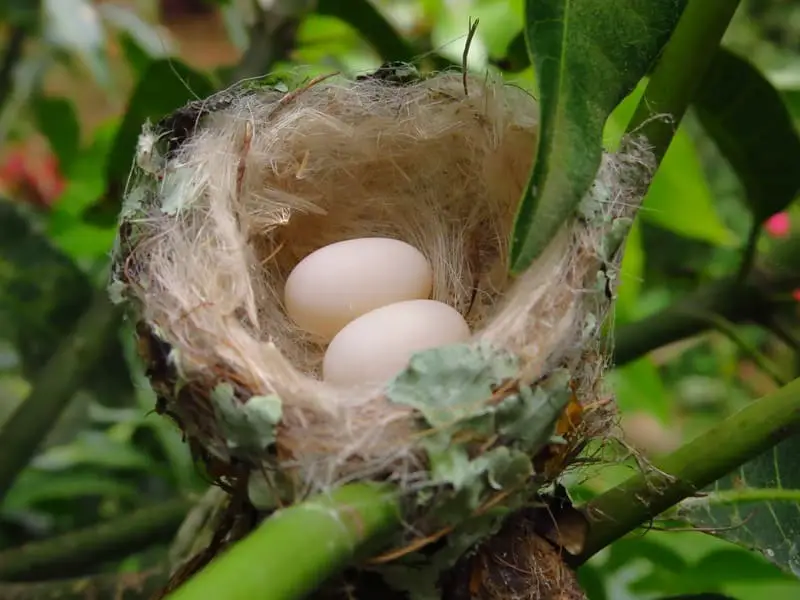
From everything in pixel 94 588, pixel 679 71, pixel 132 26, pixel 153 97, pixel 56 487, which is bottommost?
pixel 56 487

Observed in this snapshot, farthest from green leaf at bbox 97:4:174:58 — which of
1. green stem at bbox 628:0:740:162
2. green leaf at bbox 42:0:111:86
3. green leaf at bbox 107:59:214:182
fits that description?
green stem at bbox 628:0:740:162

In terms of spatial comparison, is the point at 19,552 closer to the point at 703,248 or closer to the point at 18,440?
the point at 18,440

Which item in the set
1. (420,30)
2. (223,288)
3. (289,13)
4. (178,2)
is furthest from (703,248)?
(178,2)

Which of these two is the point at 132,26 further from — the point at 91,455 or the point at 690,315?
the point at 690,315

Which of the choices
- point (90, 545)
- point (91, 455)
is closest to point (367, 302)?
point (90, 545)

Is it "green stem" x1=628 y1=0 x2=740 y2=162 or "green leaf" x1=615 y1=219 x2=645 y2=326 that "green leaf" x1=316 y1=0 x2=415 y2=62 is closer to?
"green leaf" x1=615 y1=219 x2=645 y2=326
